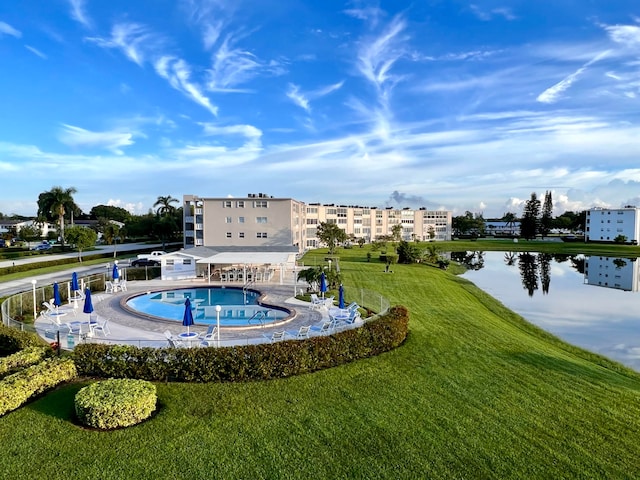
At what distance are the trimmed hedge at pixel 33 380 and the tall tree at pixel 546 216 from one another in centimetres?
11406

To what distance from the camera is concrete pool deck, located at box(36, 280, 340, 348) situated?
1361 centimetres

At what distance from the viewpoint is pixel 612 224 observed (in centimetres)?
9900

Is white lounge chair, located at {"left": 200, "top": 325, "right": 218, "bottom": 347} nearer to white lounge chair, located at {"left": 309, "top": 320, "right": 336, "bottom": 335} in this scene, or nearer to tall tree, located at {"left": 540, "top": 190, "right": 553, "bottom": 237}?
white lounge chair, located at {"left": 309, "top": 320, "right": 336, "bottom": 335}

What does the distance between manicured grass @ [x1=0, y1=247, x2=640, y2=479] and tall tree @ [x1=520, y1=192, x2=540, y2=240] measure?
9978cm

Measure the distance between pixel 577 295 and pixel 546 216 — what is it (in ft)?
270

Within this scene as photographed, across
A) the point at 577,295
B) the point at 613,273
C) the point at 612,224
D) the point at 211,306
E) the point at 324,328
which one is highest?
the point at 612,224

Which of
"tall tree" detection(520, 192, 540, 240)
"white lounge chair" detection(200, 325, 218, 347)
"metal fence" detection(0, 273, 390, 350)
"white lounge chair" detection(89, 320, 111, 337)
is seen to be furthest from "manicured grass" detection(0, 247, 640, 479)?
"tall tree" detection(520, 192, 540, 240)

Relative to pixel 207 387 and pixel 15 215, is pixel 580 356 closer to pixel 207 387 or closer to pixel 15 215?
pixel 207 387

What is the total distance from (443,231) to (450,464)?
10367 cm

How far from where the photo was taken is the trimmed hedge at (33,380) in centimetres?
908

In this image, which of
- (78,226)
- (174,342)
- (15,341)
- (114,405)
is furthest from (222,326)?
(78,226)

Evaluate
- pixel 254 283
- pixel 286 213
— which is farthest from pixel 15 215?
pixel 254 283

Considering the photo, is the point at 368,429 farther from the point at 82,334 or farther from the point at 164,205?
the point at 164,205

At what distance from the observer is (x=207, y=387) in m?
10.7
